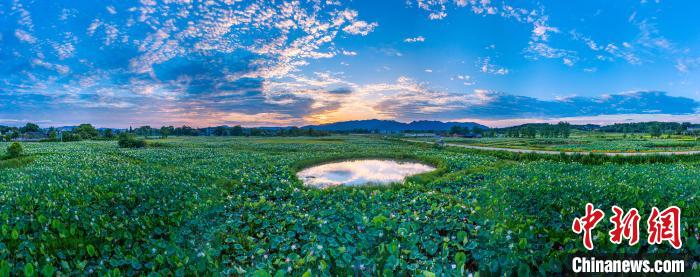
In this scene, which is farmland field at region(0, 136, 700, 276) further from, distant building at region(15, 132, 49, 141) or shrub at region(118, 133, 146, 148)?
distant building at region(15, 132, 49, 141)

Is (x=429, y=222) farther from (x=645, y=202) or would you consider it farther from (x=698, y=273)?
(x=645, y=202)

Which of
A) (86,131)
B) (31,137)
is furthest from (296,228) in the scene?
(31,137)

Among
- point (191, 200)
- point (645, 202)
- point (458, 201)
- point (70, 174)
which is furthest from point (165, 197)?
point (645, 202)

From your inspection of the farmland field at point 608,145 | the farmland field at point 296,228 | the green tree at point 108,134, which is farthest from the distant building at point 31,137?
the farmland field at point 608,145

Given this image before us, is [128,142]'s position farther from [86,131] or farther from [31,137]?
[31,137]

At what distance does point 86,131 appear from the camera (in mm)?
75438

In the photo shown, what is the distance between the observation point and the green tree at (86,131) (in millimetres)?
73075

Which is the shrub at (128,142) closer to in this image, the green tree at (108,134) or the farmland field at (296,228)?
the farmland field at (296,228)

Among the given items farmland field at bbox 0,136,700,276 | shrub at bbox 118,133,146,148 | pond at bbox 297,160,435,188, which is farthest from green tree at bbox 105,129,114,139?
pond at bbox 297,160,435,188

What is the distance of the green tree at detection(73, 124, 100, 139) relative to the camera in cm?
7307

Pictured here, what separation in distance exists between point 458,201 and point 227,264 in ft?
23.9

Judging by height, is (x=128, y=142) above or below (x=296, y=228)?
above

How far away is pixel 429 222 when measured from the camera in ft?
23.2

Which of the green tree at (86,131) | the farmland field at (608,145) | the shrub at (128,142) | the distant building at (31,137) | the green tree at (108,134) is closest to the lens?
the farmland field at (608,145)
